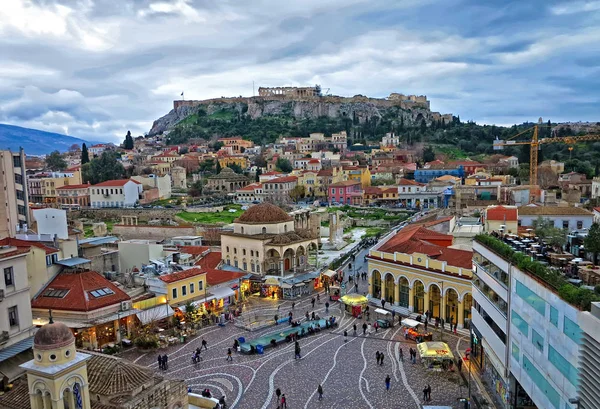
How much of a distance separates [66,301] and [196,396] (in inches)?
413

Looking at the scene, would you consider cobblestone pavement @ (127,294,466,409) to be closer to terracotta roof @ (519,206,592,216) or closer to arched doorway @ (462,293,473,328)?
arched doorway @ (462,293,473,328)

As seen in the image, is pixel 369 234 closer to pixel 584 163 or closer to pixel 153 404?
pixel 584 163

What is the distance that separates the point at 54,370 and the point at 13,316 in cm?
1071

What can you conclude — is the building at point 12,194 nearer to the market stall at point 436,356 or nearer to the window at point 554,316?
the market stall at point 436,356

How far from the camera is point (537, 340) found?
15844 mm

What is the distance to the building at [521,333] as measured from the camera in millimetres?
13820

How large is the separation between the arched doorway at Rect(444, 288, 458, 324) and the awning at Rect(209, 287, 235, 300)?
44.7 feet

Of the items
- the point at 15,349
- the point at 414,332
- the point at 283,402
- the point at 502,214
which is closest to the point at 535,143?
the point at 502,214

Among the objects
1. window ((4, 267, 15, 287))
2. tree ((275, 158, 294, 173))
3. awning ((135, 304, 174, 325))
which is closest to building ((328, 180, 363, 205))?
tree ((275, 158, 294, 173))

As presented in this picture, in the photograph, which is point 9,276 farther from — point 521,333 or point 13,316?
point 521,333

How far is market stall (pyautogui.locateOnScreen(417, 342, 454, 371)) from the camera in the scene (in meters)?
22.3

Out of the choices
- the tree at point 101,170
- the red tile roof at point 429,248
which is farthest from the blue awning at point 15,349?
the tree at point 101,170

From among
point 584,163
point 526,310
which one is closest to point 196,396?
point 526,310

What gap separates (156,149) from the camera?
13875 cm
